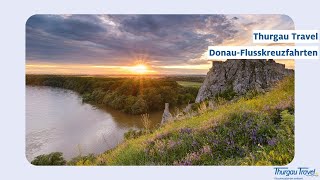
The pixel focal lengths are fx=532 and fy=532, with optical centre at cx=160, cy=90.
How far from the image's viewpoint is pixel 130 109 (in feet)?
40.8

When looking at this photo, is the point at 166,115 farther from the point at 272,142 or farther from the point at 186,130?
the point at 272,142

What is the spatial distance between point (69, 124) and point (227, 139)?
3.80 metres

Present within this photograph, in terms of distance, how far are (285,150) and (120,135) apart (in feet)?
13.1

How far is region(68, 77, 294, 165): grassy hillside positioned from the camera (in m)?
10.4

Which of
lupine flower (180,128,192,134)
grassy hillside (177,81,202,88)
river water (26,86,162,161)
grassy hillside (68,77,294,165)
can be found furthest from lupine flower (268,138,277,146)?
river water (26,86,162,161)

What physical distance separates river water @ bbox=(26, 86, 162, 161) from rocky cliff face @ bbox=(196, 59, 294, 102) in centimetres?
144

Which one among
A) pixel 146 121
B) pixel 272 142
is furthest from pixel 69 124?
pixel 272 142

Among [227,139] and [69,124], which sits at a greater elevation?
[69,124]

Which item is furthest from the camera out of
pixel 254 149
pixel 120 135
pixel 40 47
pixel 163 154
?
pixel 120 135

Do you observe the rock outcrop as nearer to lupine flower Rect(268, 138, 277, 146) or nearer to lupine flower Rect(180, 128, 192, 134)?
lupine flower Rect(180, 128, 192, 134)

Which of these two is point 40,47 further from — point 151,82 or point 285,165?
point 285,165

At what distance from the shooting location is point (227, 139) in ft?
34.7
